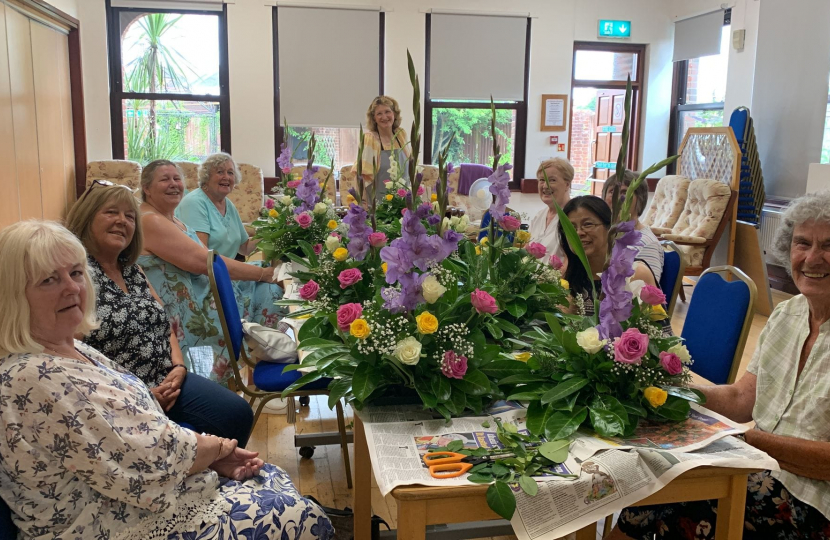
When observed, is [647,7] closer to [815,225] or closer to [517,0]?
[517,0]

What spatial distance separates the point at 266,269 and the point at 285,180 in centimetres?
87

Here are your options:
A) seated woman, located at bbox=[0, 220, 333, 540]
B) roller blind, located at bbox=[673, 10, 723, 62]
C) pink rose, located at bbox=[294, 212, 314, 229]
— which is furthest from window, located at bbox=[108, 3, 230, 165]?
seated woman, located at bbox=[0, 220, 333, 540]

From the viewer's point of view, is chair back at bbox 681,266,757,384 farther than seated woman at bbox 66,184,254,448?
No

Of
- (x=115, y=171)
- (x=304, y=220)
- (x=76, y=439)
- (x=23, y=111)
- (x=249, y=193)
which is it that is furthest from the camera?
(x=249, y=193)

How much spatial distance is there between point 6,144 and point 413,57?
4.14 metres

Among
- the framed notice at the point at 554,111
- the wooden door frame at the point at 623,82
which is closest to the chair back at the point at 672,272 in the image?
the framed notice at the point at 554,111

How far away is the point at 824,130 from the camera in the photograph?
249 inches

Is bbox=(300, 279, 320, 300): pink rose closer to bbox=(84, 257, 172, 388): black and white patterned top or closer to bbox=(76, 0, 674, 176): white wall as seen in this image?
bbox=(84, 257, 172, 388): black and white patterned top

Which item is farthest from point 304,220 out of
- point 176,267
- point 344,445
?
point 344,445

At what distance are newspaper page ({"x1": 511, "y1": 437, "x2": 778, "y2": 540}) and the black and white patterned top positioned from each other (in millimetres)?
1499

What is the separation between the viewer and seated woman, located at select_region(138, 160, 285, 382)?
10.2 feet

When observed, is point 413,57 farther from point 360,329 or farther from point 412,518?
point 412,518

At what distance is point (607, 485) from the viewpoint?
1312 mm

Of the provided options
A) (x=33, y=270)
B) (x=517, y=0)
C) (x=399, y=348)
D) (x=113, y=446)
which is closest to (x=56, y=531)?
(x=113, y=446)
